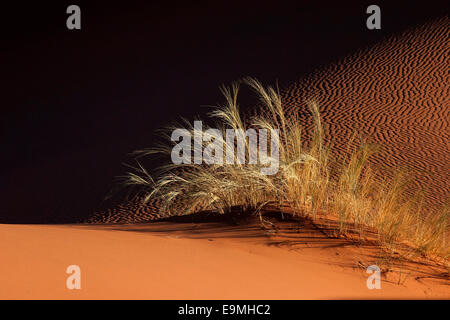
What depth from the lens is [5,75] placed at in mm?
17625

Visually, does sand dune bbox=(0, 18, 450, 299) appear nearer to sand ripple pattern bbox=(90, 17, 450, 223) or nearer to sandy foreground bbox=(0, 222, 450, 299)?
sandy foreground bbox=(0, 222, 450, 299)

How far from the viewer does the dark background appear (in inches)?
445

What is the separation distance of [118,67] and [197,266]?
47.6 ft

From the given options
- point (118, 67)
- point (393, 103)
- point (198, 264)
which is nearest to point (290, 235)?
point (198, 264)

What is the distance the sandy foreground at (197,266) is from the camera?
2.55m

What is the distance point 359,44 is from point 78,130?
7.95m

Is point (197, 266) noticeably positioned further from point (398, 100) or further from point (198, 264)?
point (398, 100)

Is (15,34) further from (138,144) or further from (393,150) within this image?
(393,150)

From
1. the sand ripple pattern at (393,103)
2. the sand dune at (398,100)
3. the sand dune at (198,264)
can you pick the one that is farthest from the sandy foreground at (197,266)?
the sand dune at (398,100)

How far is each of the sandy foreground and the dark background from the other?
612 centimetres

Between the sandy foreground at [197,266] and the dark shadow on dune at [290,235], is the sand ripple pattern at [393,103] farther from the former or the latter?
the sandy foreground at [197,266]

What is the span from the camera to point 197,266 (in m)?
3.07
